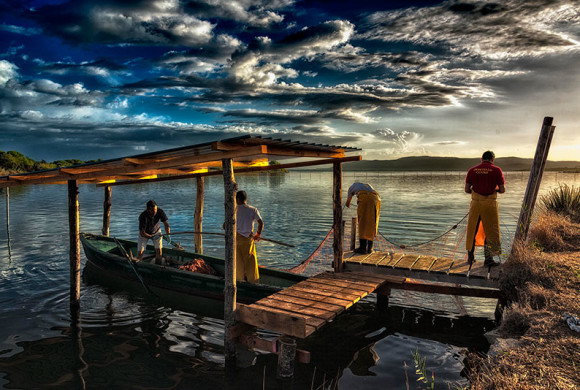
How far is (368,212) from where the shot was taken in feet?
33.4

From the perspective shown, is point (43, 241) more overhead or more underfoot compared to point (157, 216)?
more underfoot

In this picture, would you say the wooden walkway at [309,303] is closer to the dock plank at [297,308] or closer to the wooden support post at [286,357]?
the dock plank at [297,308]

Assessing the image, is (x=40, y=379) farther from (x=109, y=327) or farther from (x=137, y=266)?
(x=137, y=266)

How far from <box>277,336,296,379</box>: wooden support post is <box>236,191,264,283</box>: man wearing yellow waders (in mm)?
2493

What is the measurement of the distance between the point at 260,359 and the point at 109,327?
396cm

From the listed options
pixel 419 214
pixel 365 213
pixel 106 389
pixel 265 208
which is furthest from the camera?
pixel 265 208

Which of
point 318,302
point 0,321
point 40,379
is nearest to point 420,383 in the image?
point 318,302

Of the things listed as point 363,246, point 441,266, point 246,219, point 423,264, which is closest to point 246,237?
point 246,219

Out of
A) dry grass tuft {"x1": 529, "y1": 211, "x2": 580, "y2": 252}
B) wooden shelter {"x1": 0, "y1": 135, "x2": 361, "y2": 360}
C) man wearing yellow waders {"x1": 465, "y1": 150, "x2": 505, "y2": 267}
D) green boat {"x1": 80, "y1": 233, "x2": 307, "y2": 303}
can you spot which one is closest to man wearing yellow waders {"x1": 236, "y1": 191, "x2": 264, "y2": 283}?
green boat {"x1": 80, "y1": 233, "x2": 307, "y2": 303}

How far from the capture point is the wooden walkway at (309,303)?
615 cm

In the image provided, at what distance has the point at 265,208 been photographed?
3316 centimetres

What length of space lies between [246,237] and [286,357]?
114 inches

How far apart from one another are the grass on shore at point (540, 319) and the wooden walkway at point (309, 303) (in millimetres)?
2290

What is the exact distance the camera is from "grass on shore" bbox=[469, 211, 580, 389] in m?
4.55
